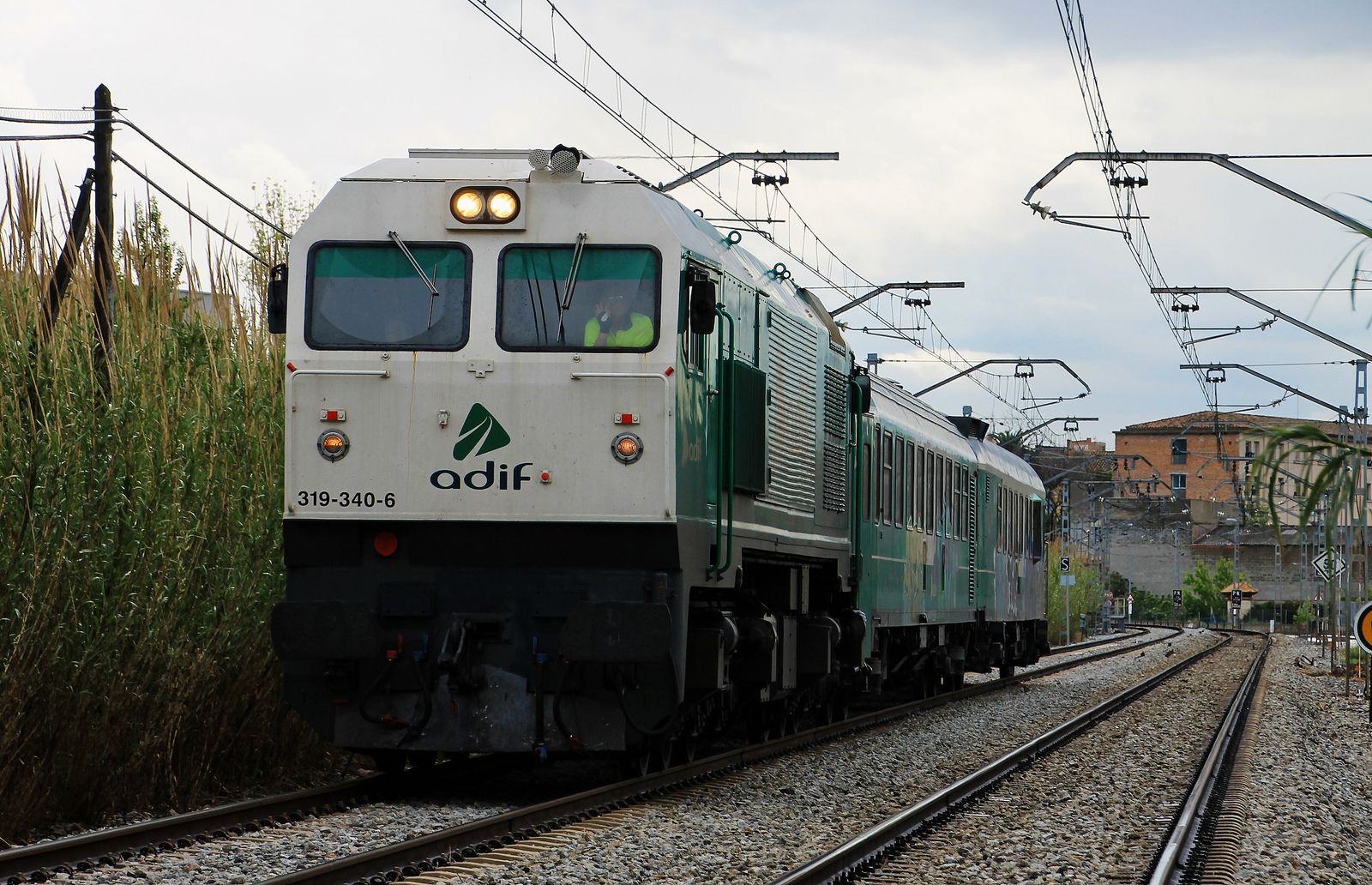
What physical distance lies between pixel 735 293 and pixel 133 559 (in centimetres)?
438

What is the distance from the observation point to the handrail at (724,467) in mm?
11289

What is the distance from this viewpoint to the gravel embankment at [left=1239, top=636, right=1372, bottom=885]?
945 cm

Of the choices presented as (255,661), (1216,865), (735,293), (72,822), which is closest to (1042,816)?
(1216,865)

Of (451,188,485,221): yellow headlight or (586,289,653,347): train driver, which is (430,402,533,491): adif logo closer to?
(586,289,653,347): train driver

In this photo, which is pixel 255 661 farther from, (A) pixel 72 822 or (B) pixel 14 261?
(B) pixel 14 261

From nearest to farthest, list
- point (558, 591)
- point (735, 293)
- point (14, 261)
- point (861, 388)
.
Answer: point (14, 261) → point (558, 591) → point (735, 293) → point (861, 388)

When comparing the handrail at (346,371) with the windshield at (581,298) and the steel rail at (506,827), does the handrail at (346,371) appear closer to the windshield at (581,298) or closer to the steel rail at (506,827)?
the windshield at (581,298)

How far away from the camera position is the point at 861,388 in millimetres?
16312

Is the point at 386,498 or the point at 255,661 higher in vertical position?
the point at 386,498

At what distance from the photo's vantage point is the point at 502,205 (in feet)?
34.7

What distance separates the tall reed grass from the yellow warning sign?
35.5 ft

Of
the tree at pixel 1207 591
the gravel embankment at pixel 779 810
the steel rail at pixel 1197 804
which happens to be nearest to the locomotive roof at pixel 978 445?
the gravel embankment at pixel 779 810

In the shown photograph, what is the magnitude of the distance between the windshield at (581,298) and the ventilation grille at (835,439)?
4.57 m

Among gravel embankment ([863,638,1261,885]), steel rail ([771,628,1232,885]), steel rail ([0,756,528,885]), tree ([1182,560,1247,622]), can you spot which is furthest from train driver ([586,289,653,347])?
tree ([1182,560,1247,622])
